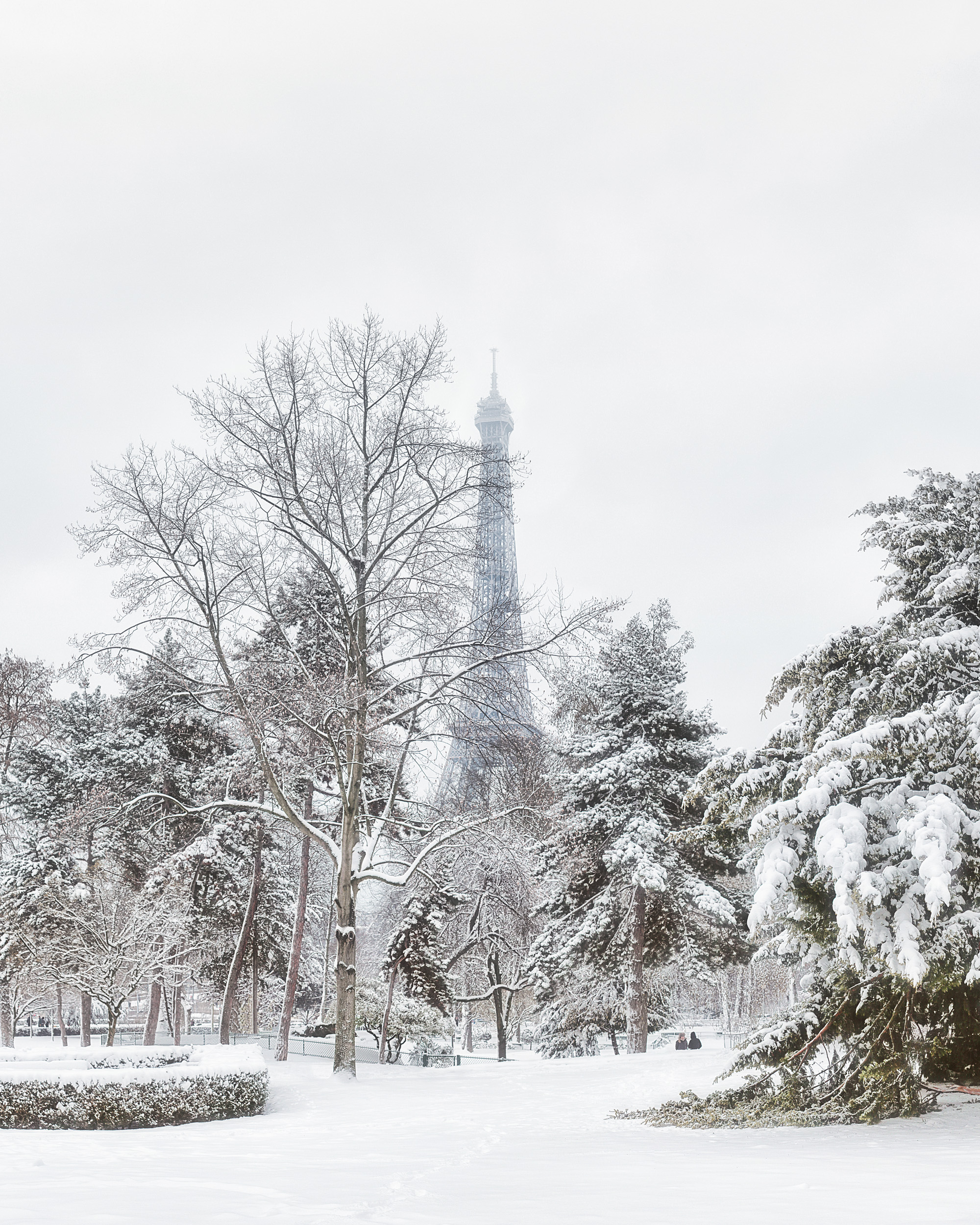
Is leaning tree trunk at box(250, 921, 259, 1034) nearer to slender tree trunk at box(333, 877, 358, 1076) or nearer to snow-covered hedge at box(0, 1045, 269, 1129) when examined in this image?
slender tree trunk at box(333, 877, 358, 1076)

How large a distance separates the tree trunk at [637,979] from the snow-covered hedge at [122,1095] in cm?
1243

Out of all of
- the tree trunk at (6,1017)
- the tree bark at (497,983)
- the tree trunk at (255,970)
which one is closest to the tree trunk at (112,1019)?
the tree trunk at (255,970)

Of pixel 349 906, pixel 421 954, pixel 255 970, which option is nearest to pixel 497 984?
pixel 421 954

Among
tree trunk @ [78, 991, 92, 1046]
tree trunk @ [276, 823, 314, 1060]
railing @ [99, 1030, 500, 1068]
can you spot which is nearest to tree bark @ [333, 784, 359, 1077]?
railing @ [99, 1030, 500, 1068]

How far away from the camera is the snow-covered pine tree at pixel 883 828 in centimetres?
816

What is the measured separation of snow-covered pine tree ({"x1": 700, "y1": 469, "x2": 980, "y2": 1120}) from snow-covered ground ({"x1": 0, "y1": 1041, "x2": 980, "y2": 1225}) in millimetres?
709

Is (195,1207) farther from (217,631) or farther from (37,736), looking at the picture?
(37,736)

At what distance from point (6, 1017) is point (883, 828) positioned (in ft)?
88.2

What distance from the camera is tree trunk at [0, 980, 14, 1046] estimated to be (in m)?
27.0

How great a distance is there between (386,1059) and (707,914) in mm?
9879

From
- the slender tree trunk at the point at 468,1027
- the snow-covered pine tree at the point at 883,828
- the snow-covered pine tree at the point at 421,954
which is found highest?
the snow-covered pine tree at the point at 883,828

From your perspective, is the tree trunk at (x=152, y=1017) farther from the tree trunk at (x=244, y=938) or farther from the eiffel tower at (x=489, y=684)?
the eiffel tower at (x=489, y=684)

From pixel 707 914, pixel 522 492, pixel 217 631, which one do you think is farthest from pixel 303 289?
pixel 707 914

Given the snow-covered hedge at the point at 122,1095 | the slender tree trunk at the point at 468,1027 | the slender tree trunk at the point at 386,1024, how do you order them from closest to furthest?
the snow-covered hedge at the point at 122,1095 < the slender tree trunk at the point at 386,1024 < the slender tree trunk at the point at 468,1027
